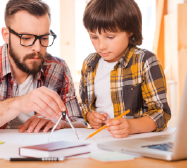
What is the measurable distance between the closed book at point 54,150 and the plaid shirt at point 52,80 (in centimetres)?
85

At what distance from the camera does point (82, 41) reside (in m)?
3.21

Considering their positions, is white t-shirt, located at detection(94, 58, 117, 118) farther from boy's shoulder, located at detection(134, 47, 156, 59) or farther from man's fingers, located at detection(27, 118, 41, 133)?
man's fingers, located at detection(27, 118, 41, 133)

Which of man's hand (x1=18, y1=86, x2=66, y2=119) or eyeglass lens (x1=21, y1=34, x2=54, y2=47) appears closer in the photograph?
man's hand (x1=18, y1=86, x2=66, y2=119)

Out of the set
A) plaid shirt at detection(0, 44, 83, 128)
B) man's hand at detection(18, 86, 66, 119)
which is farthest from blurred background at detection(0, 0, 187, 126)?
man's hand at detection(18, 86, 66, 119)

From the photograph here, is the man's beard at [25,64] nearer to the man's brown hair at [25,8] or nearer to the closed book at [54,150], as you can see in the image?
the man's brown hair at [25,8]

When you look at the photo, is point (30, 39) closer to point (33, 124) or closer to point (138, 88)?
point (33, 124)

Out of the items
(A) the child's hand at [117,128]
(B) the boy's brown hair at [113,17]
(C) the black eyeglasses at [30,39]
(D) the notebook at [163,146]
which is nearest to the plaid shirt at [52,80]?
(C) the black eyeglasses at [30,39]

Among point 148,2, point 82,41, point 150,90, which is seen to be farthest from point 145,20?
point 150,90

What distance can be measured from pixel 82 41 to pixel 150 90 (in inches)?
84.4

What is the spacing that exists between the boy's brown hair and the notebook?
2.07ft

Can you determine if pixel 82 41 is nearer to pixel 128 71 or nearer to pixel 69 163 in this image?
pixel 128 71

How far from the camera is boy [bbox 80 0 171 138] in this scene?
1171mm

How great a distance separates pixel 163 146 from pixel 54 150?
0.89 ft

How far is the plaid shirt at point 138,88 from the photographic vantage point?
117cm
